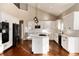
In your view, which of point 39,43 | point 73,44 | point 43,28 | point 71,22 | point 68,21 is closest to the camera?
point 43,28

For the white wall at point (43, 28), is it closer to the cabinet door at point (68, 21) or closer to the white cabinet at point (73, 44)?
the cabinet door at point (68, 21)

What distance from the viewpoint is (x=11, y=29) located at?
520 centimetres

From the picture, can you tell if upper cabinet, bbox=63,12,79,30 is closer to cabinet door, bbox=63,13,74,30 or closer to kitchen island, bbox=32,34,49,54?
cabinet door, bbox=63,13,74,30

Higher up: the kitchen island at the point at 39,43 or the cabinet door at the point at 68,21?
the cabinet door at the point at 68,21

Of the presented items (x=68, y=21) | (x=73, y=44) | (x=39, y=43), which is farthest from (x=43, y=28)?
(x=73, y=44)

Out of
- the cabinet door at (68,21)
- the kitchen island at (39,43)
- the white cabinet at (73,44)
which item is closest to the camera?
the white cabinet at (73,44)

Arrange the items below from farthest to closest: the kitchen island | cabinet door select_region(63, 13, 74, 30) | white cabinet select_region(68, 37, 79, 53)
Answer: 1. the kitchen island
2. cabinet door select_region(63, 13, 74, 30)
3. white cabinet select_region(68, 37, 79, 53)

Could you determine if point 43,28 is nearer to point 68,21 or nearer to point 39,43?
point 39,43

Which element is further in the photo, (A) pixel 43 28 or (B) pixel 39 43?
(B) pixel 39 43

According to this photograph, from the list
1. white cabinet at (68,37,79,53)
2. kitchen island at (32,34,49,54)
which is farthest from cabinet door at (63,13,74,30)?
kitchen island at (32,34,49,54)

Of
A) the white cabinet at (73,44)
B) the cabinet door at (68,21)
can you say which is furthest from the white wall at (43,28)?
the white cabinet at (73,44)

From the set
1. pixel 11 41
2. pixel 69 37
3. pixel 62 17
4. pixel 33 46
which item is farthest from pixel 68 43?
pixel 11 41

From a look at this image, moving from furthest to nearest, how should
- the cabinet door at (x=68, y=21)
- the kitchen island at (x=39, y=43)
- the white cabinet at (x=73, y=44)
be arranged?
the kitchen island at (x=39, y=43) → the cabinet door at (x=68, y=21) → the white cabinet at (x=73, y=44)

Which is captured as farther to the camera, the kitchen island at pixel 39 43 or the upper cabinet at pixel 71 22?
the kitchen island at pixel 39 43
